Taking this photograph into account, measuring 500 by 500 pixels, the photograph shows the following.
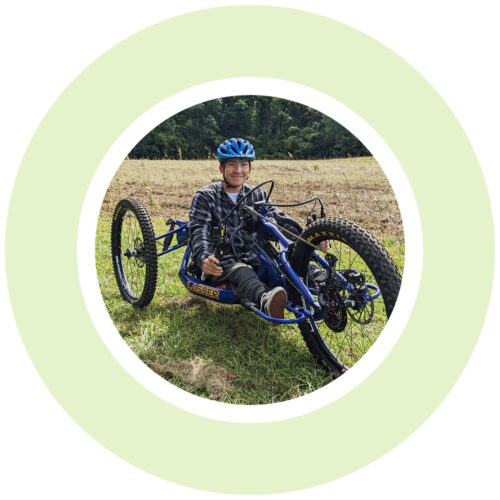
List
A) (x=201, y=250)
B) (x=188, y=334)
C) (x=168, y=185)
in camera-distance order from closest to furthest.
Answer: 1. (x=201, y=250)
2. (x=188, y=334)
3. (x=168, y=185)

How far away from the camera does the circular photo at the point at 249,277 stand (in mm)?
2518

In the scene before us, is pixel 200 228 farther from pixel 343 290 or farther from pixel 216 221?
pixel 343 290

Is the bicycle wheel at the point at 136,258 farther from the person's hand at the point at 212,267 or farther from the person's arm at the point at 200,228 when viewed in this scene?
the person's hand at the point at 212,267

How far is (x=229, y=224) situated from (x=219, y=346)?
972 mm

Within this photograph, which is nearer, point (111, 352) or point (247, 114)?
point (111, 352)

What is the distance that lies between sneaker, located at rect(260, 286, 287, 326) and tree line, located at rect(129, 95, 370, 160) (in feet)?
5.73

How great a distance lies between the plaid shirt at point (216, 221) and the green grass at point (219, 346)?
55 centimetres

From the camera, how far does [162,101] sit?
2.19 m

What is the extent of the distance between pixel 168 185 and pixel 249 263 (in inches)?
183

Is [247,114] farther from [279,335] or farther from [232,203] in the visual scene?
[279,335]

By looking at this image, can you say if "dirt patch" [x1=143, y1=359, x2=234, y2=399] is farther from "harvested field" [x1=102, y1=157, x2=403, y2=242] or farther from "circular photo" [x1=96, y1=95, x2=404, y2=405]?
"harvested field" [x1=102, y1=157, x2=403, y2=242]

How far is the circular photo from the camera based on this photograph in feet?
8.26

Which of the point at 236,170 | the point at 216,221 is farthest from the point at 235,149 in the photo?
the point at 216,221
